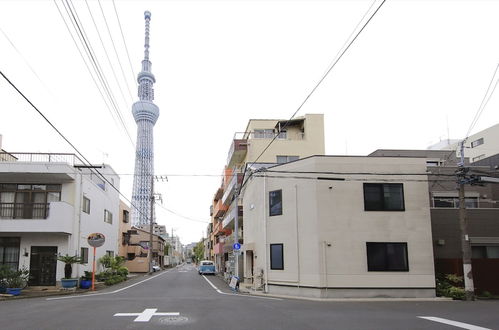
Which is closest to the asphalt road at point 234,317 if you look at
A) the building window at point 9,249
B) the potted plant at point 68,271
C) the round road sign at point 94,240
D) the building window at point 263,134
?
the round road sign at point 94,240

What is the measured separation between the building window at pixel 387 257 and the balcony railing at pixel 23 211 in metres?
17.8

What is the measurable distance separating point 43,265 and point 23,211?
3.29m

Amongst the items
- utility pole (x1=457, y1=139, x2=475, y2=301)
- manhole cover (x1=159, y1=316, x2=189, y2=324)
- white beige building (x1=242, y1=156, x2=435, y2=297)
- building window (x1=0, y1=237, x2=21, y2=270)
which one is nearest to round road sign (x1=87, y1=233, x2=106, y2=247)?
building window (x1=0, y1=237, x2=21, y2=270)

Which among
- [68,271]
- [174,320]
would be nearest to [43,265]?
[68,271]

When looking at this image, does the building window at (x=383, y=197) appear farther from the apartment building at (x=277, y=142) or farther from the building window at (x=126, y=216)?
the building window at (x=126, y=216)

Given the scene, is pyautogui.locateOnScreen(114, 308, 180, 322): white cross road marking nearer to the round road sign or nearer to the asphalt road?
the asphalt road

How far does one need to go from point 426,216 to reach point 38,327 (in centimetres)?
1619

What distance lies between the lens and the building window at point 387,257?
19125 mm

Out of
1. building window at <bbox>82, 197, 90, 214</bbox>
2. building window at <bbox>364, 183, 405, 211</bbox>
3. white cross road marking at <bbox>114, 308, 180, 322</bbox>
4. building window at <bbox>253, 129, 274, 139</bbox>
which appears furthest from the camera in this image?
building window at <bbox>253, 129, 274, 139</bbox>

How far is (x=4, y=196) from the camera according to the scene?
25109 millimetres

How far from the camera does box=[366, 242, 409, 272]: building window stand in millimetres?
19125

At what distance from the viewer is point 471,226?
2225 cm

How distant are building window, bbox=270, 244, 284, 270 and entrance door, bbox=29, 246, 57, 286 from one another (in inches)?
506

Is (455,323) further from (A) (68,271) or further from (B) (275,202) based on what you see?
(A) (68,271)
